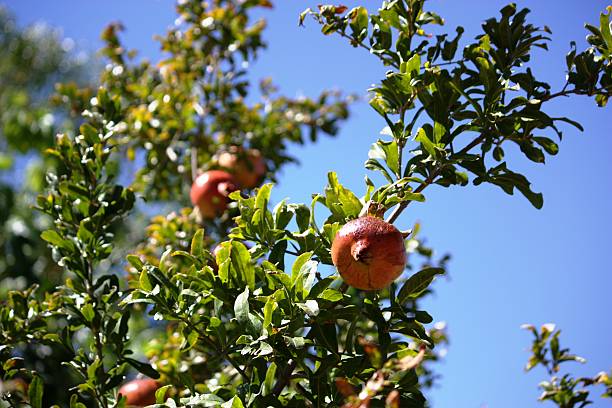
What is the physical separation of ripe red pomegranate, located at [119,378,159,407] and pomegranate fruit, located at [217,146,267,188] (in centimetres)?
107

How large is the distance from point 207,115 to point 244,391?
6.25ft

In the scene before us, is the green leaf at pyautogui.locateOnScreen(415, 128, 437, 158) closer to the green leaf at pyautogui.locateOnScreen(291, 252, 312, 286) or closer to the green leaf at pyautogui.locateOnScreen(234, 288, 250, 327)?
the green leaf at pyautogui.locateOnScreen(291, 252, 312, 286)

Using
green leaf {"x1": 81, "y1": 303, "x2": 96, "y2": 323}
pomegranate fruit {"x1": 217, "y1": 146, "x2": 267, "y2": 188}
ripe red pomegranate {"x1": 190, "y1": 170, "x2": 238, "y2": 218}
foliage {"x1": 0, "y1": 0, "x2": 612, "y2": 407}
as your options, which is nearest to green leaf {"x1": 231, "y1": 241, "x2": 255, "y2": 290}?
foliage {"x1": 0, "y1": 0, "x2": 612, "y2": 407}

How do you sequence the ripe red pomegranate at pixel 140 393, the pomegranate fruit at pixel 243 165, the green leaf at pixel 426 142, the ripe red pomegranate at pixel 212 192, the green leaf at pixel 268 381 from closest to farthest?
1. the green leaf at pixel 268 381
2. the green leaf at pixel 426 142
3. the ripe red pomegranate at pixel 140 393
4. the ripe red pomegranate at pixel 212 192
5. the pomegranate fruit at pixel 243 165

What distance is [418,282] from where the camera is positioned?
142 centimetres

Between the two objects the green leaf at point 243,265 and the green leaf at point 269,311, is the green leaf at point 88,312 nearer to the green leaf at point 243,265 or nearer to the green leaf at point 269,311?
the green leaf at point 243,265

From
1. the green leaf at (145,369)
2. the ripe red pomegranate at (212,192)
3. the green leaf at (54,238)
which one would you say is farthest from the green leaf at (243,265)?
the ripe red pomegranate at (212,192)

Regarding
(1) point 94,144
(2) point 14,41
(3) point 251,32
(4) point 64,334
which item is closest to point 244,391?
(4) point 64,334

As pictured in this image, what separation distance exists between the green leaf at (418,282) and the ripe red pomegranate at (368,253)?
A: 0.07 metres

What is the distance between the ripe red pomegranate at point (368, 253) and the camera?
1.28m

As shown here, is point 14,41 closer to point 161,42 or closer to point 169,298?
point 161,42

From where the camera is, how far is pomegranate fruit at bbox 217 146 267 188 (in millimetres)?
2879

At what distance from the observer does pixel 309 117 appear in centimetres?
348

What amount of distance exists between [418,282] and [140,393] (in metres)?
1.00
